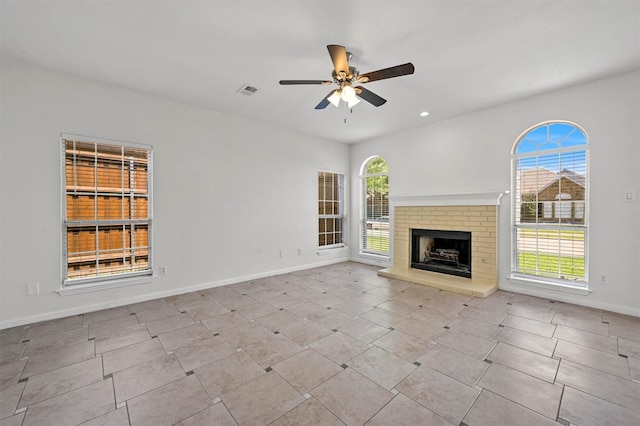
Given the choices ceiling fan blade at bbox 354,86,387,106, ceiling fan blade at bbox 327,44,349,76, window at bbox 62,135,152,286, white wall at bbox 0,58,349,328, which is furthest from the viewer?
window at bbox 62,135,152,286

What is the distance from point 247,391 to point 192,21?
317 centimetres

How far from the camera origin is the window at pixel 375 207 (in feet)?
20.8

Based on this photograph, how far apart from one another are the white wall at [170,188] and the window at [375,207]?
2.85ft

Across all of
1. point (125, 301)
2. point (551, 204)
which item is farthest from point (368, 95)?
point (125, 301)

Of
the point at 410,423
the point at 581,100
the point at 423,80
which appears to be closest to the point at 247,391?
the point at 410,423

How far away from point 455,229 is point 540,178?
4.84 ft

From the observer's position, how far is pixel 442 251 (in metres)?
5.35

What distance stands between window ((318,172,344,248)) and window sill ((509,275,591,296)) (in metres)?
3.70

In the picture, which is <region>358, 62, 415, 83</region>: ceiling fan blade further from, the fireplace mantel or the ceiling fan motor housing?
the fireplace mantel

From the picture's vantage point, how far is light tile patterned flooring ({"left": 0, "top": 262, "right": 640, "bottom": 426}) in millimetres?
1817

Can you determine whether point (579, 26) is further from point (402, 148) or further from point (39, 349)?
point (39, 349)

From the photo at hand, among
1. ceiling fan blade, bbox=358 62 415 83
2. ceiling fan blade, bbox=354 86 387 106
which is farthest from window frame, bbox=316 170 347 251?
ceiling fan blade, bbox=358 62 415 83

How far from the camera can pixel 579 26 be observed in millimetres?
2508

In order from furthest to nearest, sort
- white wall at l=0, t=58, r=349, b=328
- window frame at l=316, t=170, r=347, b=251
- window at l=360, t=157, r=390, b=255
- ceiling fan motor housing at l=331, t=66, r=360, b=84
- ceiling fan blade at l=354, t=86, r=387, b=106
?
1. window frame at l=316, t=170, r=347, b=251
2. window at l=360, t=157, r=390, b=255
3. white wall at l=0, t=58, r=349, b=328
4. ceiling fan blade at l=354, t=86, r=387, b=106
5. ceiling fan motor housing at l=331, t=66, r=360, b=84
